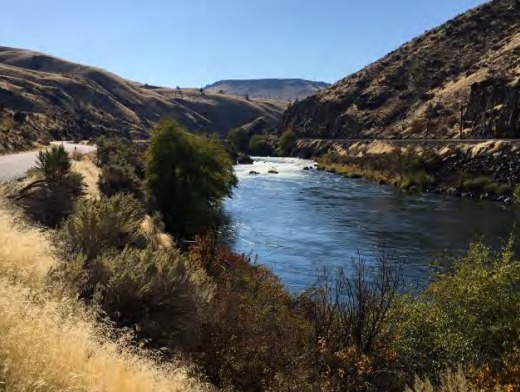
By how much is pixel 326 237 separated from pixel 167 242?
15081mm

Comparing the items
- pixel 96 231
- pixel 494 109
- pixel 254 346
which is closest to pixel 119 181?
pixel 96 231

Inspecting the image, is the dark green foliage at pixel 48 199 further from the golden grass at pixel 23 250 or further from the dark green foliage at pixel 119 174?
the dark green foliage at pixel 119 174

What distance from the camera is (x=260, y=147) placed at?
141 meters

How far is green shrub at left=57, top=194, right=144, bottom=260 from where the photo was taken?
1224 centimetres

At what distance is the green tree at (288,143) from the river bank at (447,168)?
45853 mm

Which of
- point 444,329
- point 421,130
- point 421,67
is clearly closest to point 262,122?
point 421,67

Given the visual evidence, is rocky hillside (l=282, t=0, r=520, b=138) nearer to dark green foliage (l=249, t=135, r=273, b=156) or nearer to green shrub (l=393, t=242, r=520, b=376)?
dark green foliage (l=249, t=135, r=273, b=156)

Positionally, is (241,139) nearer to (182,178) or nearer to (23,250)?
(182,178)

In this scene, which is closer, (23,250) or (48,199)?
(23,250)

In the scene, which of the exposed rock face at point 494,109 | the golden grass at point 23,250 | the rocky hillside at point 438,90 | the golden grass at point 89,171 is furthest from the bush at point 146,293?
the rocky hillside at point 438,90

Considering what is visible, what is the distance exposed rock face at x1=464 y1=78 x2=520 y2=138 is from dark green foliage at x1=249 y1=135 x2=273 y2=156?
64.5 m

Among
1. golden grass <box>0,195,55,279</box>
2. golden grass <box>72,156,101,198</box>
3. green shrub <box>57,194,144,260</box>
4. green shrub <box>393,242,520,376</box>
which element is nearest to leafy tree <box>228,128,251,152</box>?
golden grass <box>72,156,101,198</box>

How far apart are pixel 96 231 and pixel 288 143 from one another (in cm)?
12133

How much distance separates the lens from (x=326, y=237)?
36.9m
